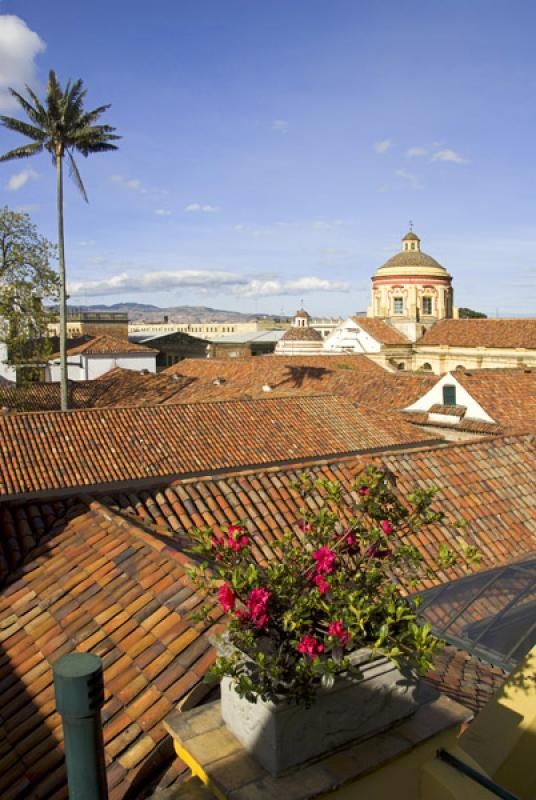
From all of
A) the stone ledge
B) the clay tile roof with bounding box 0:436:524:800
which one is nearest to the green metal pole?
the stone ledge

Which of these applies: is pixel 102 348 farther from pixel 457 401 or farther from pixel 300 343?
pixel 457 401

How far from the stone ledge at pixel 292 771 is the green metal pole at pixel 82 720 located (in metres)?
0.44

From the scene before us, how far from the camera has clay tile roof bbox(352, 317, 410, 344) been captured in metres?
48.7

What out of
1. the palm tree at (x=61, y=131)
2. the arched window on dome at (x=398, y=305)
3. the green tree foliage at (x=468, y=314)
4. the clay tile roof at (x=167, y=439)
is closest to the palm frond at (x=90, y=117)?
the palm tree at (x=61, y=131)

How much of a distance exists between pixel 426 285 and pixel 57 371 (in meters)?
31.3

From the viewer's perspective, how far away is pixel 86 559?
22.5 ft

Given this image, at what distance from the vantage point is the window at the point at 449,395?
21109 millimetres

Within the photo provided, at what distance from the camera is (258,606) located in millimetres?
2816

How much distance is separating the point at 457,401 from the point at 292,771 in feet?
63.4

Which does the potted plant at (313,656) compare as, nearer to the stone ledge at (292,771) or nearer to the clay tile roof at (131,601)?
the stone ledge at (292,771)

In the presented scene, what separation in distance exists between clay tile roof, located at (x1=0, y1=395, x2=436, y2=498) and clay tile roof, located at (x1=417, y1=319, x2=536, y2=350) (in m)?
25.0

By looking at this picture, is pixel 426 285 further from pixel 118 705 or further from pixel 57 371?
pixel 118 705

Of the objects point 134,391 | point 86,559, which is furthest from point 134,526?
point 134,391

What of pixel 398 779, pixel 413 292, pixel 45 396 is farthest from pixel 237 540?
pixel 413 292
